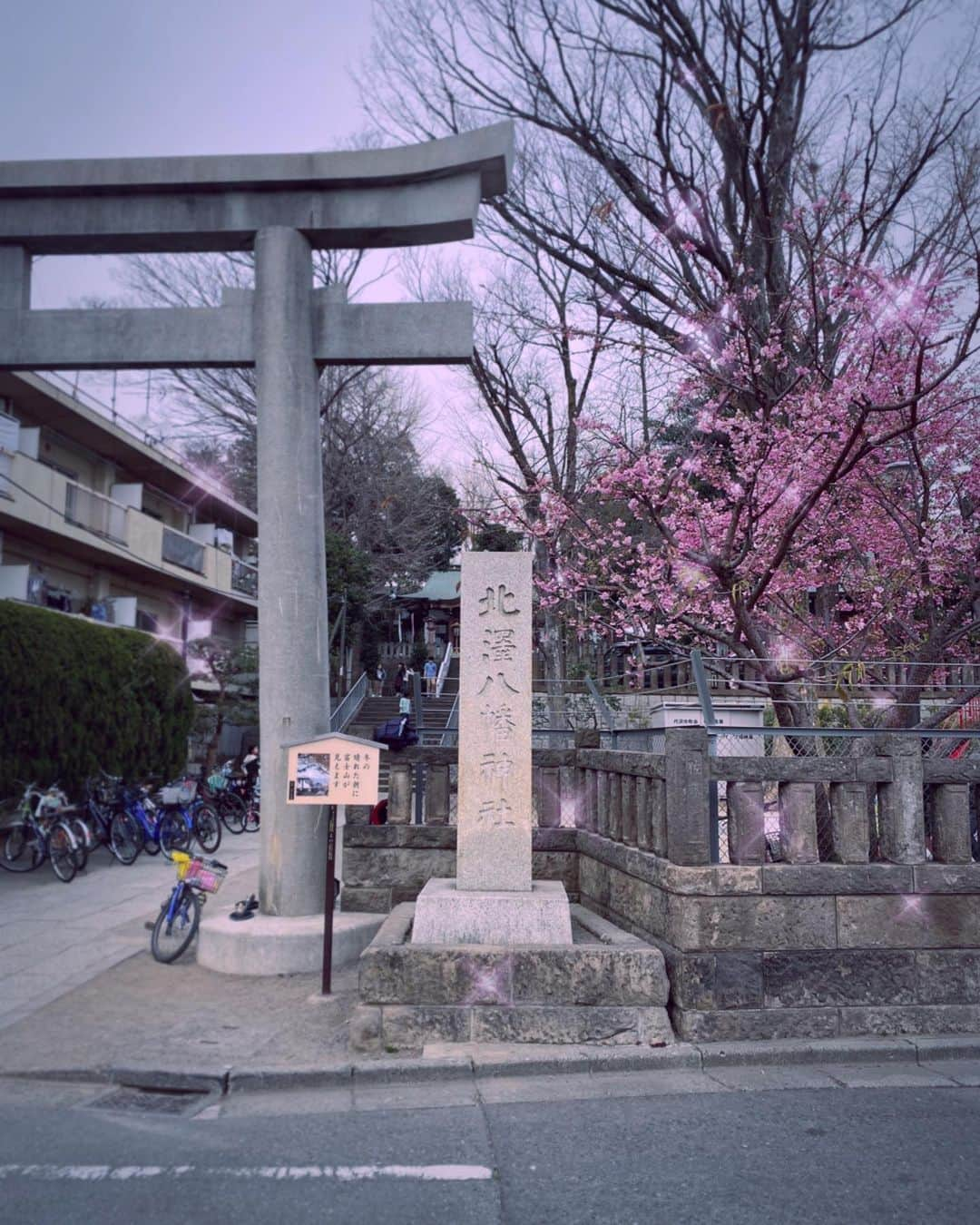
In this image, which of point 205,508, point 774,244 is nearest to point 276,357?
point 774,244

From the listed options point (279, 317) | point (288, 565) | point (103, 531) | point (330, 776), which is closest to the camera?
point (330, 776)

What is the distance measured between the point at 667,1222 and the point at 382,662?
34.6 metres

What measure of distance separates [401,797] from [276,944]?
178 centimetres

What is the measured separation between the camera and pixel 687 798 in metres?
6.43

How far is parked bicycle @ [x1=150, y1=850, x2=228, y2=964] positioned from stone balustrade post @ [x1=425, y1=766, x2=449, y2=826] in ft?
7.47

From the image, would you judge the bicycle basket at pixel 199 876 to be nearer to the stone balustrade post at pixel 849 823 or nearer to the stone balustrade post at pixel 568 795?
the stone balustrade post at pixel 568 795

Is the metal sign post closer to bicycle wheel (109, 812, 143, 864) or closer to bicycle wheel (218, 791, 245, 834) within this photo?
bicycle wheel (109, 812, 143, 864)

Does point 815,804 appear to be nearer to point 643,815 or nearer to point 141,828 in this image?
point 643,815

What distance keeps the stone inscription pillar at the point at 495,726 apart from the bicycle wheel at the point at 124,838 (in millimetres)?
10125

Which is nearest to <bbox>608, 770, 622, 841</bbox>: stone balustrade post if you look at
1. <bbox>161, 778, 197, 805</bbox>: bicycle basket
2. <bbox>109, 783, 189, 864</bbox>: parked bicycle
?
<bbox>109, 783, 189, 864</bbox>: parked bicycle

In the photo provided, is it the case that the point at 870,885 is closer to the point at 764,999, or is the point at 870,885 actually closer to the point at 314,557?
the point at 764,999

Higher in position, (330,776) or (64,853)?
(330,776)

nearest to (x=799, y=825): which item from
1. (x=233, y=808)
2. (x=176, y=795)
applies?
(x=176, y=795)

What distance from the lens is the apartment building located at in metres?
19.5
